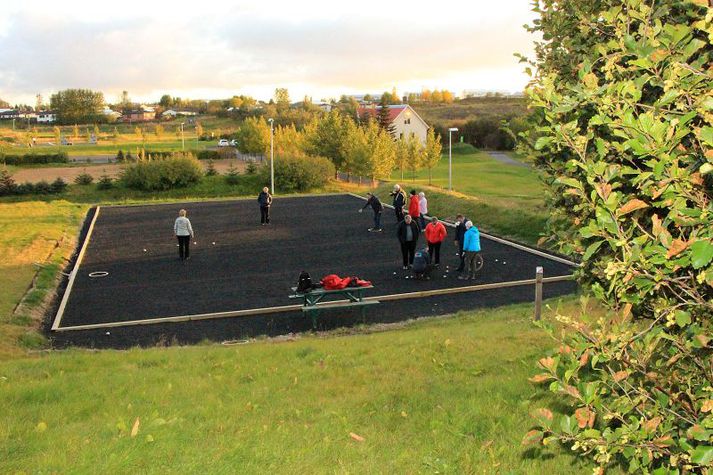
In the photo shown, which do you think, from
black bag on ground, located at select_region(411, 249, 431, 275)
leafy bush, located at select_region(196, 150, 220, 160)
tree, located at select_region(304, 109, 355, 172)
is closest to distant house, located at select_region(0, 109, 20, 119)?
leafy bush, located at select_region(196, 150, 220, 160)

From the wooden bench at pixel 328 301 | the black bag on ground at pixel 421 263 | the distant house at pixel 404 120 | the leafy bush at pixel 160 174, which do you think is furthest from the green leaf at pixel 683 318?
the distant house at pixel 404 120

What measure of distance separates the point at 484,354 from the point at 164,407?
→ 400cm

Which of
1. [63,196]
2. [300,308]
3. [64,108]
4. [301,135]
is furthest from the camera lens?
[64,108]

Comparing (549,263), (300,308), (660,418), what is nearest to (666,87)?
(660,418)

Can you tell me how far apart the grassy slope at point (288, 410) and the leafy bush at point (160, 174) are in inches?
1548

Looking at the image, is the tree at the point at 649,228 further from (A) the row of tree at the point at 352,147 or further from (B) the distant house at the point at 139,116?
(B) the distant house at the point at 139,116

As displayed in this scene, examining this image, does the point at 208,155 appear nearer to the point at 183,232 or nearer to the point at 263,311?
the point at 183,232

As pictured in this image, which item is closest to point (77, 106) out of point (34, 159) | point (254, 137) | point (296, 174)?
point (34, 159)

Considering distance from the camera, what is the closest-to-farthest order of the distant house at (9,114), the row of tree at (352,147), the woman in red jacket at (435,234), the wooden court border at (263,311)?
the wooden court border at (263,311)
the woman in red jacket at (435,234)
the row of tree at (352,147)
the distant house at (9,114)

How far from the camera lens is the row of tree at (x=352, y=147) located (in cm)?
5238

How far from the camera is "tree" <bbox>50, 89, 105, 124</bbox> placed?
136 metres

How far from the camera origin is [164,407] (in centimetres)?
644

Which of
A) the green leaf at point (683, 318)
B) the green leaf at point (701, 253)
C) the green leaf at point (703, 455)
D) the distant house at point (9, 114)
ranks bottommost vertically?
the green leaf at point (703, 455)

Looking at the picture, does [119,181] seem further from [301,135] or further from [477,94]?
[477,94]
